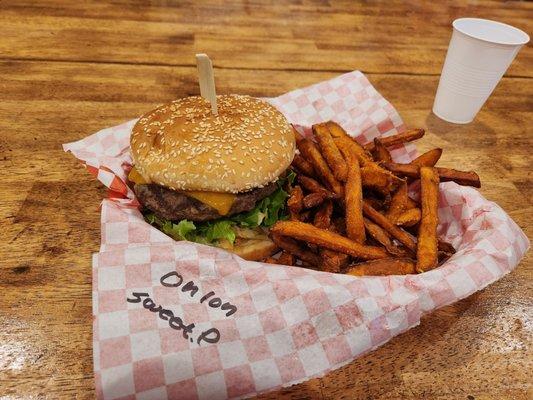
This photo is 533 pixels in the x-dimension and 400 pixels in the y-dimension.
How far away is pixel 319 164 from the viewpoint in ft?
6.14

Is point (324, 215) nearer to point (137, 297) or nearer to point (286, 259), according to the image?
point (286, 259)

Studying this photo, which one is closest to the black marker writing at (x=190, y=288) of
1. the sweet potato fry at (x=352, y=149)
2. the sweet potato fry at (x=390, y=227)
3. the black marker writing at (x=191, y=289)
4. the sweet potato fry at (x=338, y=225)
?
the black marker writing at (x=191, y=289)

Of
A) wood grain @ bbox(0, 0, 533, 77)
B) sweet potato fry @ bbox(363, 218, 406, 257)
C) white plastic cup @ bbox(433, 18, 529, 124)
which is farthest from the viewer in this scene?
wood grain @ bbox(0, 0, 533, 77)

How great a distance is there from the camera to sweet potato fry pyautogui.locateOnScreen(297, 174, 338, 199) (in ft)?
5.74

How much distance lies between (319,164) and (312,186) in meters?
0.10

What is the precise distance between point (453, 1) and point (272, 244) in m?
4.34

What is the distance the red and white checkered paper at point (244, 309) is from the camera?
4.14ft

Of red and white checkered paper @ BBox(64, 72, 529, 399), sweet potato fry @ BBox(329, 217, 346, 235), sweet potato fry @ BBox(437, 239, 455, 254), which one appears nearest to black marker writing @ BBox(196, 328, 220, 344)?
red and white checkered paper @ BBox(64, 72, 529, 399)

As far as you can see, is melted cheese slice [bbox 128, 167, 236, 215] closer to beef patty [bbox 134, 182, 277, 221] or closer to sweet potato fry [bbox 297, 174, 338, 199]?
beef patty [bbox 134, 182, 277, 221]

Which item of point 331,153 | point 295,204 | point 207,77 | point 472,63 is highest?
point 207,77

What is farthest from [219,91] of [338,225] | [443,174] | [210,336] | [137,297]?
[210,336]

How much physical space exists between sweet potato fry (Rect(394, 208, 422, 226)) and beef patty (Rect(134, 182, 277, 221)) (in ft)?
1.84

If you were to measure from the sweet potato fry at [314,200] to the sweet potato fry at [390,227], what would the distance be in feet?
0.59

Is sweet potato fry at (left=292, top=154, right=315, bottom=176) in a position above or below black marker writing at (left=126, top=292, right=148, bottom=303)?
above
